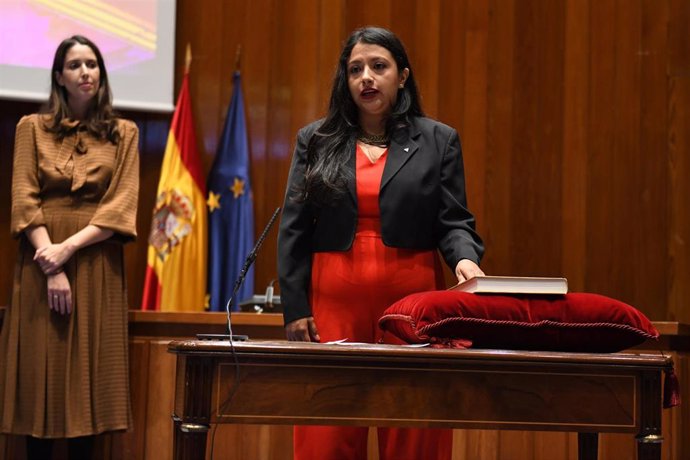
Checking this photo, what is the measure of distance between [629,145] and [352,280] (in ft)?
9.72

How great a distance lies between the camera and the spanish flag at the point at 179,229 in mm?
4664

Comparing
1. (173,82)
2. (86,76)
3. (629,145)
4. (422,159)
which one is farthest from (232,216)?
(422,159)

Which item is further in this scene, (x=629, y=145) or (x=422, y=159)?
(x=629, y=145)

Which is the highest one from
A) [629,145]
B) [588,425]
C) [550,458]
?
[629,145]

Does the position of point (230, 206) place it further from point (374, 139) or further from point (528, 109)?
point (374, 139)

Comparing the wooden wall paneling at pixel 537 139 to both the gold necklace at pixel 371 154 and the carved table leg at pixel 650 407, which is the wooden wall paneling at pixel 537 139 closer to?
the gold necklace at pixel 371 154

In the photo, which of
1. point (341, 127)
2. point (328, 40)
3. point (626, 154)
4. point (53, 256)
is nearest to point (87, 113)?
point (53, 256)

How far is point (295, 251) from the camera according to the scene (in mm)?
2541

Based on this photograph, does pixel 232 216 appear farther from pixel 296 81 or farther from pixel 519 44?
pixel 519 44

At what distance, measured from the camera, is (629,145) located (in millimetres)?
4992

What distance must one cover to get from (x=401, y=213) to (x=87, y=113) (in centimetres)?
188

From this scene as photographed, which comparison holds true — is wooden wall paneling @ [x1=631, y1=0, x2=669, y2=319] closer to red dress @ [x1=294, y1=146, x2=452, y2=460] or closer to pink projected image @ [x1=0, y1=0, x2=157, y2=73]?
pink projected image @ [x1=0, y1=0, x2=157, y2=73]

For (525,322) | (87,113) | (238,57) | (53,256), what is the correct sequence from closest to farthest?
(525,322) → (53,256) → (87,113) → (238,57)

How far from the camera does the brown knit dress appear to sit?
3.61 m
